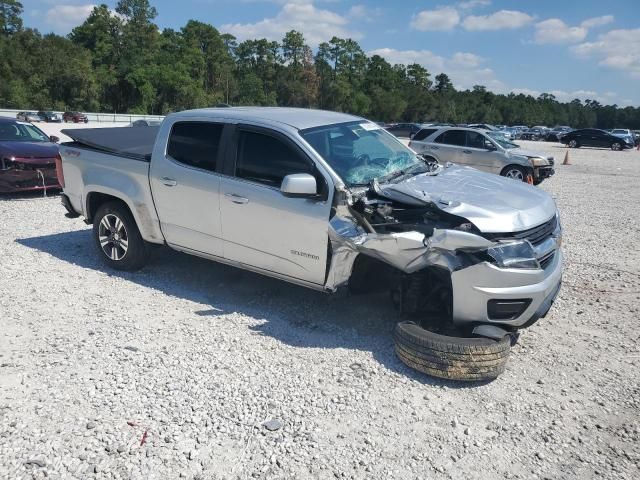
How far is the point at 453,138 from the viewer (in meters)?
15.7

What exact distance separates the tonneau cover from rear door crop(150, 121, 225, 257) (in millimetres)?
402

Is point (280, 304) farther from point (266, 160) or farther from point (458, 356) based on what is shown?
point (458, 356)

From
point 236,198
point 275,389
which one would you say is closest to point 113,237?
point 236,198

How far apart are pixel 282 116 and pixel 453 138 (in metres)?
11.6

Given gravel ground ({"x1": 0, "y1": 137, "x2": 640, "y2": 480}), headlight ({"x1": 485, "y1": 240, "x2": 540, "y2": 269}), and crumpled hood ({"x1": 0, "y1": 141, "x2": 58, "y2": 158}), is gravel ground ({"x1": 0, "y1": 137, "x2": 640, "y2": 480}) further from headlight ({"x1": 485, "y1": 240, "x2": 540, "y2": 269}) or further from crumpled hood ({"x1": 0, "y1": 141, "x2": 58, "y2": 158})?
crumpled hood ({"x1": 0, "y1": 141, "x2": 58, "y2": 158})

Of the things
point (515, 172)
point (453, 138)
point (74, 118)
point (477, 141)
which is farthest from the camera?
point (74, 118)

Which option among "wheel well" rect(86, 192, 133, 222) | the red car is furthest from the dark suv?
the red car

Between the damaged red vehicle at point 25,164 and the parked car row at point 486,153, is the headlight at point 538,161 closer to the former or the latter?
the parked car row at point 486,153

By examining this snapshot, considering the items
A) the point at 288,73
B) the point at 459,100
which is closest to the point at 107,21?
the point at 288,73

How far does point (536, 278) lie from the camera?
3855mm

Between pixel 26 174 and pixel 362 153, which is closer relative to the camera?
pixel 362 153

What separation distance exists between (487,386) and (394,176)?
6.54 feet

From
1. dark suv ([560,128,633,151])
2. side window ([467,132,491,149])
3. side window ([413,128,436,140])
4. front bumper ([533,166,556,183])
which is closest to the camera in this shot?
front bumper ([533,166,556,183])

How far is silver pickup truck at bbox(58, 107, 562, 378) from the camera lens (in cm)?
385
